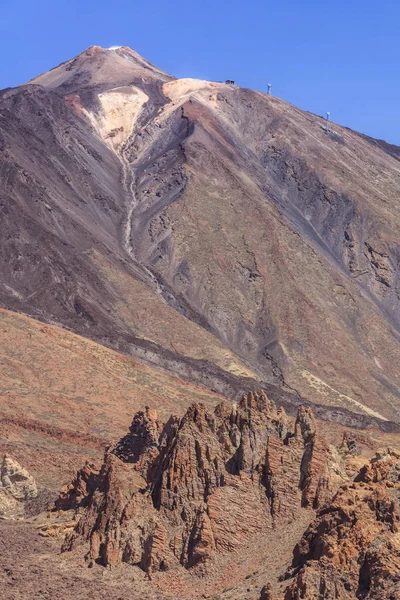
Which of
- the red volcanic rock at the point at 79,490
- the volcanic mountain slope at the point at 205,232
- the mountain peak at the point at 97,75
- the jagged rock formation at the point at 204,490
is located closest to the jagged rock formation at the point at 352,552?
the jagged rock formation at the point at 204,490

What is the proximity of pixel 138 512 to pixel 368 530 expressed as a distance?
912 centimetres

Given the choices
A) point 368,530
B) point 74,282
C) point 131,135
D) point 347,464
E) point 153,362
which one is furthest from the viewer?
point 131,135

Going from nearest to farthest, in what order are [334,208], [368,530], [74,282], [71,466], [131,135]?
[368,530], [71,466], [74,282], [334,208], [131,135]

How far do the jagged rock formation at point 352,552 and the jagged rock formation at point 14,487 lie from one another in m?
17.3

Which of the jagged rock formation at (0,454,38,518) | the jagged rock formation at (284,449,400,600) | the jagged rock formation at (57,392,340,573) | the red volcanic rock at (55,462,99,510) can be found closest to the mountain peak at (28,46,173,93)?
the jagged rock formation at (0,454,38,518)

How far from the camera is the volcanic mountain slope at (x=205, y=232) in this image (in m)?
107

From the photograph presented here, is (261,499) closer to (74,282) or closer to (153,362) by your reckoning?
(153,362)

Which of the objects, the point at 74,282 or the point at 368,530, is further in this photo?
the point at 74,282

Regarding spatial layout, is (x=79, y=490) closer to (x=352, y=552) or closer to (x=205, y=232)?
(x=352, y=552)

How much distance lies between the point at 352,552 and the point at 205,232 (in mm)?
114671

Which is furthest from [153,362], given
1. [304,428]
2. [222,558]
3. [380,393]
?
[222,558]

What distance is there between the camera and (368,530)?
858 inches

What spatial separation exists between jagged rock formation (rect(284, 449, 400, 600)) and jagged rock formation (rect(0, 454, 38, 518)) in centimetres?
1731

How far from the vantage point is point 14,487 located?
130 feet
